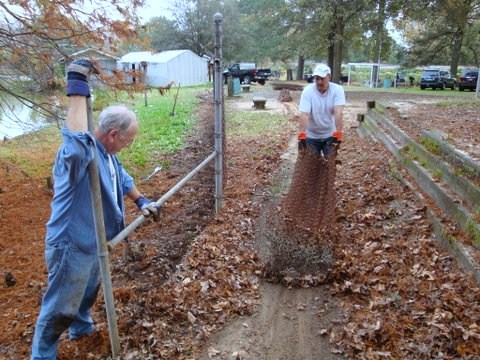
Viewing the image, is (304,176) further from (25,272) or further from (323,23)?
(323,23)

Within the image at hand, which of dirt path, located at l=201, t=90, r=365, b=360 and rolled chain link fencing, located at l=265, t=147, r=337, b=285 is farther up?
rolled chain link fencing, located at l=265, t=147, r=337, b=285

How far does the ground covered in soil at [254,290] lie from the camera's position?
9.96 feet

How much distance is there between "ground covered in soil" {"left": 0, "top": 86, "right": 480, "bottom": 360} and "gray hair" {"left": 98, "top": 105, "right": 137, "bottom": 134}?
1.52m

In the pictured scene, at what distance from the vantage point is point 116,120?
2.43 meters

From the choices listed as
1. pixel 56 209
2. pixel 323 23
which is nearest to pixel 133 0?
pixel 56 209

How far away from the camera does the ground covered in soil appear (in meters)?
3.04

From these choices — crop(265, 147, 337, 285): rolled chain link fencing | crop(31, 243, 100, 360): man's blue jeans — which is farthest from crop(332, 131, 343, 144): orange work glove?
crop(31, 243, 100, 360): man's blue jeans

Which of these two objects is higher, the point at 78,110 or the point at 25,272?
the point at 78,110

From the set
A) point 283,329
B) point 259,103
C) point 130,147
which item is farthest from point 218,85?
point 259,103

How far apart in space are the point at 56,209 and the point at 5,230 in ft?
13.3

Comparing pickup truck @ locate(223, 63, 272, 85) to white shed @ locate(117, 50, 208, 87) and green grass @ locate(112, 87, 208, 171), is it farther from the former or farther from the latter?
green grass @ locate(112, 87, 208, 171)

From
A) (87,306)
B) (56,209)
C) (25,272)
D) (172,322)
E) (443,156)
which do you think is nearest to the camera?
(56,209)

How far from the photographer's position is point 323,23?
24188 millimetres

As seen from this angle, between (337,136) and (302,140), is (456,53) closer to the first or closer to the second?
(337,136)
